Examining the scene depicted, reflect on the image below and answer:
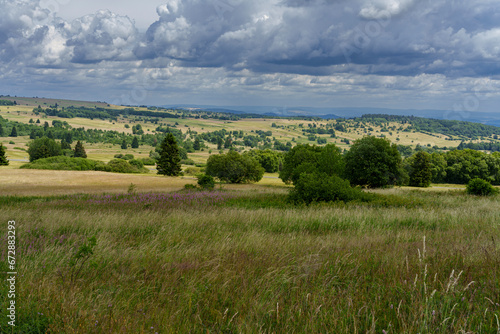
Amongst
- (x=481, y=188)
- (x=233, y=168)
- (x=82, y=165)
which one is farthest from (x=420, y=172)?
(x=82, y=165)

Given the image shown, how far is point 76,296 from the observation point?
3764 millimetres

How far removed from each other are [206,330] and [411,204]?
56.0 feet

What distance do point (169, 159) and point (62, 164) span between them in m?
39.2

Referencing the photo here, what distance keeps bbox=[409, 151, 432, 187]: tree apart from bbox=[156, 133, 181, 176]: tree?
60848 mm

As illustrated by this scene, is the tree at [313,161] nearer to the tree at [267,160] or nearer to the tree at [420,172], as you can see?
the tree at [420,172]

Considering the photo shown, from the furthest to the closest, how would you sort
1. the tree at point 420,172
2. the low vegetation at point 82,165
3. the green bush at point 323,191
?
1. the low vegetation at point 82,165
2. the tree at point 420,172
3. the green bush at point 323,191

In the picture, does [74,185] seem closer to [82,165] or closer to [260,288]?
[260,288]

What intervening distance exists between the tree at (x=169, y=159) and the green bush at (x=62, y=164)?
30971 mm

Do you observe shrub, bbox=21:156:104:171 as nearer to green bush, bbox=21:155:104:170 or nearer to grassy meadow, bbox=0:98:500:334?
green bush, bbox=21:155:104:170

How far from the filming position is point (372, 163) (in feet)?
191

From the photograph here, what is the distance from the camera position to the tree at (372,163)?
58500 millimetres

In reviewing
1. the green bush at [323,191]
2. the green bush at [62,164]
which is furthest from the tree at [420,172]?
the green bush at [62,164]

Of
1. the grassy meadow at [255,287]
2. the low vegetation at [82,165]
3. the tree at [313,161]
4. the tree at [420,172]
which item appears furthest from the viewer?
the low vegetation at [82,165]

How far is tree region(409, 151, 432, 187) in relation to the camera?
8775 cm
